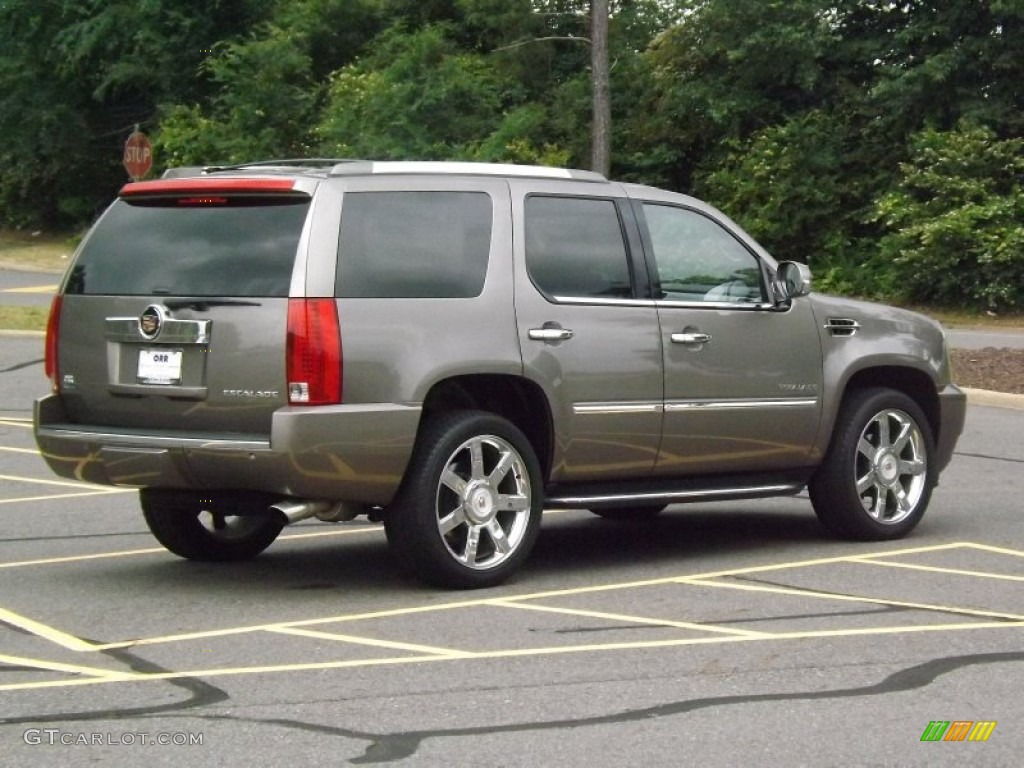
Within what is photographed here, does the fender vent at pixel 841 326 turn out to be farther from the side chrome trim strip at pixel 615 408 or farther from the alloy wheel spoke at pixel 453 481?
the alloy wheel spoke at pixel 453 481

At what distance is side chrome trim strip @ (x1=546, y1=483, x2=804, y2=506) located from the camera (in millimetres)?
8422

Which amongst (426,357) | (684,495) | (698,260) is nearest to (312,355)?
(426,357)

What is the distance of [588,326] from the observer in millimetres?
8297

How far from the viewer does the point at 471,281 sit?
7.98 m

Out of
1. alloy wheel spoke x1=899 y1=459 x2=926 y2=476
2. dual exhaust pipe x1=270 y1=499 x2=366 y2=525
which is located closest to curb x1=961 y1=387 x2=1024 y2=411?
alloy wheel spoke x1=899 y1=459 x2=926 y2=476

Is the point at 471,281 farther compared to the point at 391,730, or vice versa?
the point at 471,281

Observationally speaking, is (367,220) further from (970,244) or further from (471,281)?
(970,244)

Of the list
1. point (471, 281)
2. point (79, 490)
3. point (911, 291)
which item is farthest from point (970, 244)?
point (471, 281)

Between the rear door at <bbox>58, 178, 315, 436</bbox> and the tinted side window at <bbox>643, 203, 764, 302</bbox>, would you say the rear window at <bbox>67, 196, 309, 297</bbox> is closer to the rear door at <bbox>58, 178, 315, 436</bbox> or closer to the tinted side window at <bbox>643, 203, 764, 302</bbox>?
the rear door at <bbox>58, 178, 315, 436</bbox>

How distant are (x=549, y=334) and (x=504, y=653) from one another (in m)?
1.92

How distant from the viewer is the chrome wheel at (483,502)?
25.8ft

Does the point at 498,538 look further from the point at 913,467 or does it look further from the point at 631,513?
the point at 913,467

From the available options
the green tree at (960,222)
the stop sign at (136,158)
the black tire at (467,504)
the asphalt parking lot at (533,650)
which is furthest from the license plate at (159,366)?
the stop sign at (136,158)

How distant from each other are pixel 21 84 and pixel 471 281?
39896 mm
